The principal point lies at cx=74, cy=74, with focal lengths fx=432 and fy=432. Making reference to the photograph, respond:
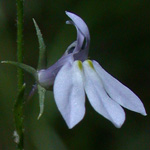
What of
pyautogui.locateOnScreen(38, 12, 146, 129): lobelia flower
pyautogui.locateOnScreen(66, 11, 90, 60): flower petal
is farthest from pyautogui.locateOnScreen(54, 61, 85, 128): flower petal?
pyautogui.locateOnScreen(66, 11, 90, 60): flower petal

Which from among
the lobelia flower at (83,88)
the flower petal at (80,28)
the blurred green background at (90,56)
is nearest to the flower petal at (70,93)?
the lobelia flower at (83,88)

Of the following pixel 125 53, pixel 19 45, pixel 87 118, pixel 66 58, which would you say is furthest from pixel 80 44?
pixel 125 53

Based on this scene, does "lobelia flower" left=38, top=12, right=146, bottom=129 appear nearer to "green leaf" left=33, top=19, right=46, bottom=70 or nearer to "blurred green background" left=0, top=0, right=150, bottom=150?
"green leaf" left=33, top=19, right=46, bottom=70

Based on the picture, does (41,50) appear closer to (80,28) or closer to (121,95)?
(80,28)

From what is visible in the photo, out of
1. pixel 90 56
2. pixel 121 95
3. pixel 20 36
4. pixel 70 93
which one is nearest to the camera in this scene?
pixel 70 93

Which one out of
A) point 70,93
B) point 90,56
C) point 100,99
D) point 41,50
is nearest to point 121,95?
point 100,99

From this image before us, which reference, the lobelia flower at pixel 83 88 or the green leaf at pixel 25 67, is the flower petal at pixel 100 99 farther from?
the green leaf at pixel 25 67

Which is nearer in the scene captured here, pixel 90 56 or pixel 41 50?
pixel 41 50
